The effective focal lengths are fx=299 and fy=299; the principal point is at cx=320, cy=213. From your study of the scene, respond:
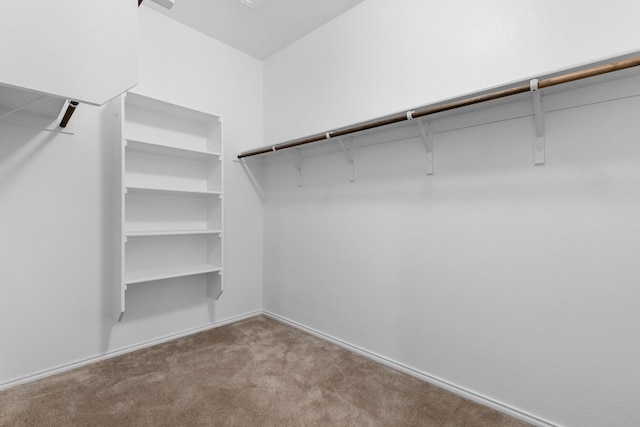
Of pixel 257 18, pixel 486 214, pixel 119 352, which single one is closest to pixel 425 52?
pixel 486 214

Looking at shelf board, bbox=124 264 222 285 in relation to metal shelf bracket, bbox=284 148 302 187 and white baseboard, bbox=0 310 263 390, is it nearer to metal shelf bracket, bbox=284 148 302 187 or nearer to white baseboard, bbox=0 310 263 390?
white baseboard, bbox=0 310 263 390

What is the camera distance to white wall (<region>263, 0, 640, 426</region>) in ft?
4.48

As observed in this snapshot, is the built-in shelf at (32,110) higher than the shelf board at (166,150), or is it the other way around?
the built-in shelf at (32,110)

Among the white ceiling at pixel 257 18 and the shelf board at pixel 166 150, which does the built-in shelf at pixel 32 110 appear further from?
the white ceiling at pixel 257 18

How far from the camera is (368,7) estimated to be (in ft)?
7.39

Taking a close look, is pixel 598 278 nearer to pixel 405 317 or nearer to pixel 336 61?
pixel 405 317

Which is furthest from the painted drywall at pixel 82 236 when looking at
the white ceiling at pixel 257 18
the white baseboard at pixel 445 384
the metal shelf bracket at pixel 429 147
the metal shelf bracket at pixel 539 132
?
the metal shelf bracket at pixel 539 132

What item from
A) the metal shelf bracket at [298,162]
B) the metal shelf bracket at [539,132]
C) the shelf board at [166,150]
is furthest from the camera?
the metal shelf bracket at [298,162]

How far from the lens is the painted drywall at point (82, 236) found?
6.12 ft

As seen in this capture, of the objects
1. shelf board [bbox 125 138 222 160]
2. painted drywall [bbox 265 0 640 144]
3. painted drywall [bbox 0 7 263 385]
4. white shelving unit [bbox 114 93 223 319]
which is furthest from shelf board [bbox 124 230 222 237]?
painted drywall [bbox 265 0 640 144]

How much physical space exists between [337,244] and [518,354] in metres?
1.37

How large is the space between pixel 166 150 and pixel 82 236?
0.84m

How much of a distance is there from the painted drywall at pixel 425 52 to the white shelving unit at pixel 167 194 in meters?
0.84

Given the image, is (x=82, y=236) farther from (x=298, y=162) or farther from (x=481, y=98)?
(x=481, y=98)
